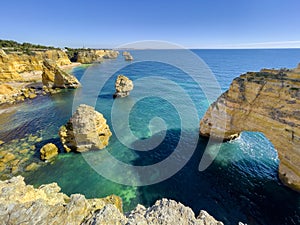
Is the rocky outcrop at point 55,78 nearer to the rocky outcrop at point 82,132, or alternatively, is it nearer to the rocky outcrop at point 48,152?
the rocky outcrop at point 82,132

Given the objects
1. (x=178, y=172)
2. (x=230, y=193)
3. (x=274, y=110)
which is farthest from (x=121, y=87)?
(x=230, y=193)

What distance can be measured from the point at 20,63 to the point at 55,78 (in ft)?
74.4

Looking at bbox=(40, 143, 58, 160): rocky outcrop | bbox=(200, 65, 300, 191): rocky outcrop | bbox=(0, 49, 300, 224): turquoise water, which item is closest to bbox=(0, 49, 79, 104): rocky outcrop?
bbox=(0, 49, 300, 224): turquoise water

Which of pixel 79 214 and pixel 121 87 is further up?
pixel 79 214

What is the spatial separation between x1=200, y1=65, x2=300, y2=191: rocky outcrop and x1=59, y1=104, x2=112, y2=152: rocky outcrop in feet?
46.5

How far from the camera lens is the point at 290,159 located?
1175 cm

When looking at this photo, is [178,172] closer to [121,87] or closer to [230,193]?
[230,193]

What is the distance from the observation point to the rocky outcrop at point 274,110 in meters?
11.3

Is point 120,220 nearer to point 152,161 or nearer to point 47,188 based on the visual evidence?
point 47,188

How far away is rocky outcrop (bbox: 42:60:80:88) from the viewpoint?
3841 centimetres

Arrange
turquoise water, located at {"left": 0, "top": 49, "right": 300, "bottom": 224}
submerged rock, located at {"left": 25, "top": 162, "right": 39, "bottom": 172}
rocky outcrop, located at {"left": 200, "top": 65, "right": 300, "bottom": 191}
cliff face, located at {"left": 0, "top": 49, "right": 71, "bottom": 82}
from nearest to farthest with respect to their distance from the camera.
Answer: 1. turquoise water, located at {"left": 0, "top": 49, "right": 300, "bottom": 224}
2. rocky outcrop, located at {"left": 200, "top": 65, "right": 300, "bottom": 191}
3. submerged rock, located at {"left": 25, "top": 162, "right": 39, "bottom": 172}
4. cliff face, located at {"left": 0, "top": 49, "right": 71, "bottom": 82}

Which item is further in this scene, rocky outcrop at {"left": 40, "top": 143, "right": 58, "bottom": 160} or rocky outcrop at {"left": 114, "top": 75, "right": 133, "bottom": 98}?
rocky outcrop at {"left": 114, "top": 75, "right": 133, "bottom": 98}

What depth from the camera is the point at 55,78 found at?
132ft

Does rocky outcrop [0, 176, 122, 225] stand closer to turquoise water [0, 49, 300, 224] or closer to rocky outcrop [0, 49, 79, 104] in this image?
turquoise water [0, 49, 300, 224]
